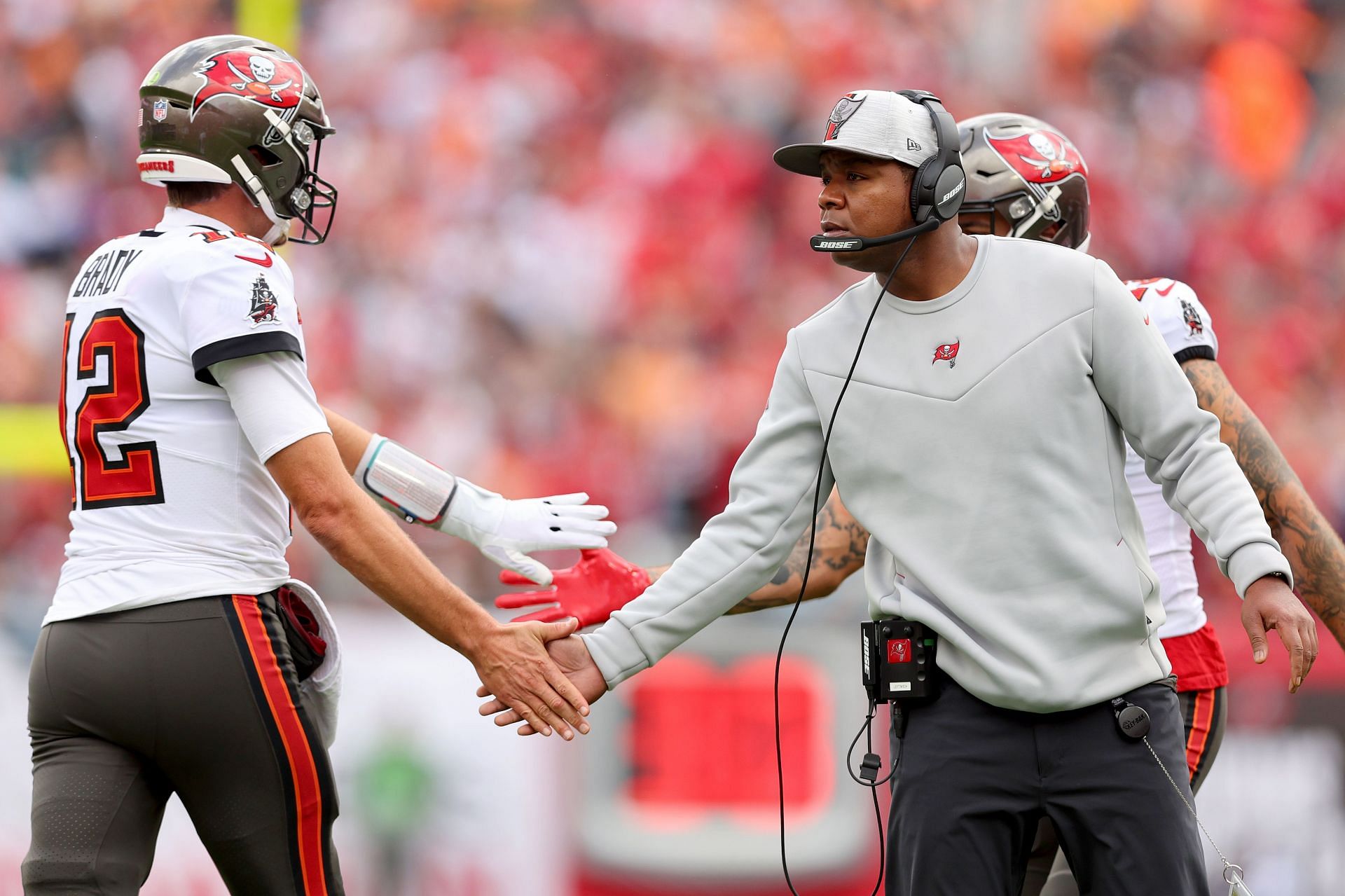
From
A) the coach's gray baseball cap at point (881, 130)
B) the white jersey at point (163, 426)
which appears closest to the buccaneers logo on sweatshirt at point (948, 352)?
the coach's gray baseball cap at point (881, 130)

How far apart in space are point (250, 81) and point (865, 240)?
1.46 metres

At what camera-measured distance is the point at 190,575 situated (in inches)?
123

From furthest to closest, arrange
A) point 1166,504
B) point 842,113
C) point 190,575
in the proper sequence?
point 1166,504
point 842,113
point 190,575

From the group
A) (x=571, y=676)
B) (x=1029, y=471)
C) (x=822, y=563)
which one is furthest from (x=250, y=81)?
(x=1029, y=471)

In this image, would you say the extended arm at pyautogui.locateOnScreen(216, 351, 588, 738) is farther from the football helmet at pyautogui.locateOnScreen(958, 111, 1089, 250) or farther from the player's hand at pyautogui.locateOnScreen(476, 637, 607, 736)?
the football helmet at pyautogui.locateOnScreen(958, 111, 1089, 250)

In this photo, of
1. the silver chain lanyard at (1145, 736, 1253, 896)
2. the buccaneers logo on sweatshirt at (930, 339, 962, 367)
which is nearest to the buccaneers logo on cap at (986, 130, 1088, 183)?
the buccaneers logo on sweatshirt at (930, 339, 962, 367)

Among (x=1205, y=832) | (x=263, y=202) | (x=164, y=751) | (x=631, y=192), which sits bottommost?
(x=1205, y=832)

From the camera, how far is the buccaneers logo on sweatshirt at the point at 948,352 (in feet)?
10.3

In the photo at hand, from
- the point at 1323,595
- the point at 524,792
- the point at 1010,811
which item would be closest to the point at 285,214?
the point at 1010,811

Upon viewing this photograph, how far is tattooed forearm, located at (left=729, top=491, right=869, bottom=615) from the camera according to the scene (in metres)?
3.94

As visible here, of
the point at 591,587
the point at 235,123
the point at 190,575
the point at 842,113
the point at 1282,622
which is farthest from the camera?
the point at 591,587

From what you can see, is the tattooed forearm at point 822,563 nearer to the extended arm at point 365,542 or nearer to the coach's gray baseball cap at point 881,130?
the extended arm at point 365,542

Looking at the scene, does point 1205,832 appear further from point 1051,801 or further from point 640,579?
point 640,579

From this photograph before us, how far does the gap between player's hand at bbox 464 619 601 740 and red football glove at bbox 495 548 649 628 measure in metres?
0.27
